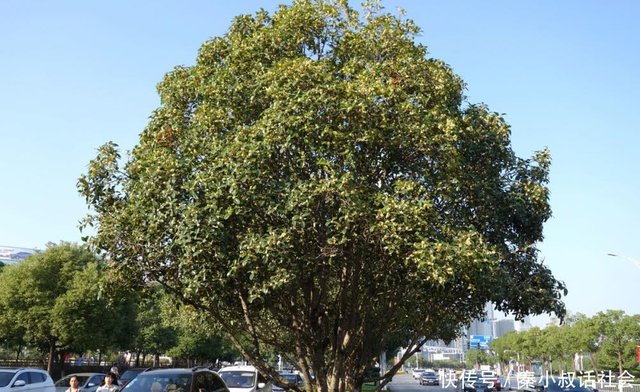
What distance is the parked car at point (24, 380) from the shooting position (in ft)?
56.8

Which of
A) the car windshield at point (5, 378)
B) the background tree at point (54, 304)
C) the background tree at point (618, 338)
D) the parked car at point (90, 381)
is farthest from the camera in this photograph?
the background tree at point (618, 338)

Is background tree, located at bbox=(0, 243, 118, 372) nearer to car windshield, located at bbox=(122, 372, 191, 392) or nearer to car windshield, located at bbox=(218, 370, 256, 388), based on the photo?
car windshield, located at bbox=(218, 370, 256, 388)

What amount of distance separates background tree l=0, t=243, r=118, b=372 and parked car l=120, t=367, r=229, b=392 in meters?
24.0

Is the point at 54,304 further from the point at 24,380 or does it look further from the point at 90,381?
the point at 24,380

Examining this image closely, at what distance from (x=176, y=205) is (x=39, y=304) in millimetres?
29503

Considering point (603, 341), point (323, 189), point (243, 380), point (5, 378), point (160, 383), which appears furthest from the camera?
point (603, 341)

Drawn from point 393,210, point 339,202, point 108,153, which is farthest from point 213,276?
point 108,153

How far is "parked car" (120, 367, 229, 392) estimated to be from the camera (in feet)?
42.4

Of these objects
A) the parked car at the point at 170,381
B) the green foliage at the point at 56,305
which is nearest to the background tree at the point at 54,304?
the green foliage at the point at 56,305

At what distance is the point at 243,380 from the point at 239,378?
19 cm

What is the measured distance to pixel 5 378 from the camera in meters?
17.5

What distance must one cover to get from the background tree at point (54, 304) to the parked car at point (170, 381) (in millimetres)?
24008

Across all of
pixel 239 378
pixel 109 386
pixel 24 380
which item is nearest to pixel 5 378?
pixel 24 380

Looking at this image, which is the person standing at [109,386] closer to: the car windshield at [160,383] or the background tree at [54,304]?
the car windshield at [160,383]
